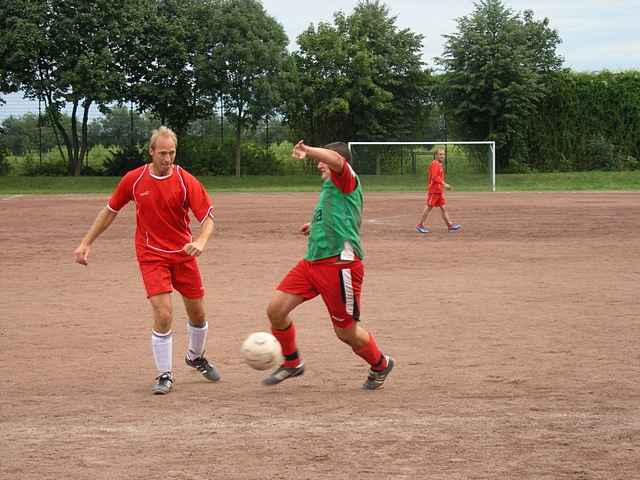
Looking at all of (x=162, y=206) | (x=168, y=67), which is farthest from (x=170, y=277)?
(x=168, y=67)

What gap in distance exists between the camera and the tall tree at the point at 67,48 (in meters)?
41.0

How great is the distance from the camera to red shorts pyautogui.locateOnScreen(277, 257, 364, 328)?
264 inches

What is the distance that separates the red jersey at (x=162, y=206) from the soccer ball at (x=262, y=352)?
77 centimetres

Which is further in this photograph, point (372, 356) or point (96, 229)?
point (96, 229)

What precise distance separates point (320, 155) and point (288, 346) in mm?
1634

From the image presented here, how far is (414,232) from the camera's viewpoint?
1984cm

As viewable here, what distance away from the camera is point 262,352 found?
688cm

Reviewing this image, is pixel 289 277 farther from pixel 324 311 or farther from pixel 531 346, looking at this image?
pixel 324 311

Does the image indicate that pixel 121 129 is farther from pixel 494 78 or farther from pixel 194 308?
pixel 194 308

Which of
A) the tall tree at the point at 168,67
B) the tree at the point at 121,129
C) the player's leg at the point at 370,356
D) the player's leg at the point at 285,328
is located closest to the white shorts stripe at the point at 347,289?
the player's leg at the point at 370,356

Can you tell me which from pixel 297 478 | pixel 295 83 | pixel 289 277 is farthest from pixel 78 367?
pixel 295 83

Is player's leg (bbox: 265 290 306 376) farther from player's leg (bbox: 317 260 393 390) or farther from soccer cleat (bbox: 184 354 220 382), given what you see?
Answer: soccer cleat (bbox: 184 354 220 382)

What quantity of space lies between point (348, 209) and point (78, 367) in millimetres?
2545

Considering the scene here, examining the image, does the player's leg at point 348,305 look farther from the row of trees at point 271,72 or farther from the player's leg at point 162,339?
the row of trees at point 271,72
